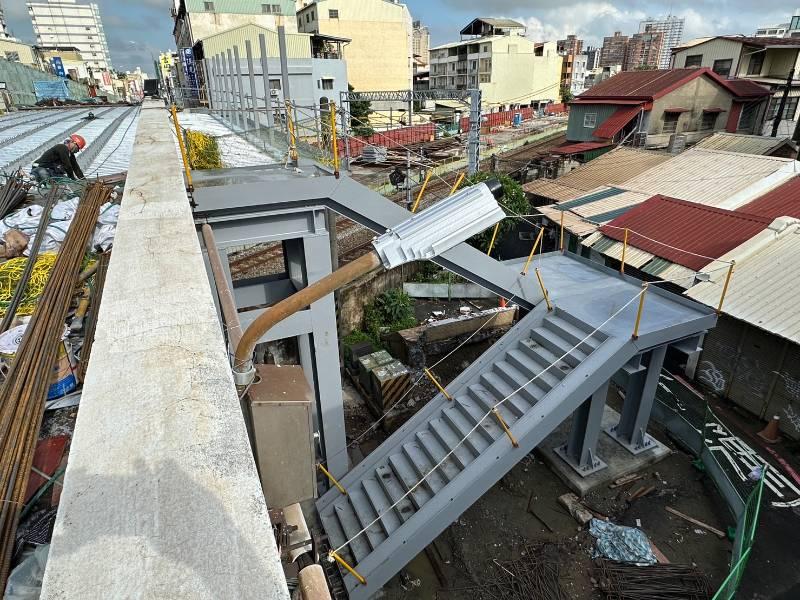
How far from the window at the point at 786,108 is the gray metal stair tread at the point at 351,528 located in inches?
1534

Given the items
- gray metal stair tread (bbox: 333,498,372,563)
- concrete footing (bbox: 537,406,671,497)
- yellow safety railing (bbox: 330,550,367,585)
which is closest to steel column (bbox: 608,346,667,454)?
concrete footing (bbox: 537,406,671,497)

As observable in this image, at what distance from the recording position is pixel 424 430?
8922 millimetres

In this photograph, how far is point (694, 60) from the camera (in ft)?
112

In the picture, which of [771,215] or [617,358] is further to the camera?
[771,215]

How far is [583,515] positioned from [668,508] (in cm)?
183

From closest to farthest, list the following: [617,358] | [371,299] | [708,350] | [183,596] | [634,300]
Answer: [183,596] < [617,358] < [634,300] < [708,350] < [371,299]

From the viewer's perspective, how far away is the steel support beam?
30.1 ft

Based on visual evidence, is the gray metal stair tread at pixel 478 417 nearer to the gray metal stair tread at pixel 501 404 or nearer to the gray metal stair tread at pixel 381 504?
the gray metal stair tread at pixel 501 404

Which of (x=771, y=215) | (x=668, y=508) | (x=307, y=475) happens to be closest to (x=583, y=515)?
(x=668, y=508)

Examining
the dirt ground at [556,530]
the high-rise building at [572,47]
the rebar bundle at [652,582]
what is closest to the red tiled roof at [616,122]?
the dirt ground at [556,530]

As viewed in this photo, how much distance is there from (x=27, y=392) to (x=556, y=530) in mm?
8937

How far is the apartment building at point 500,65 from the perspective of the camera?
183 ft

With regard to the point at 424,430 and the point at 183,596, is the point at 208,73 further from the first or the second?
the point at 183,596

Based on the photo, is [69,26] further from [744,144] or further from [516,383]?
[516,383]
